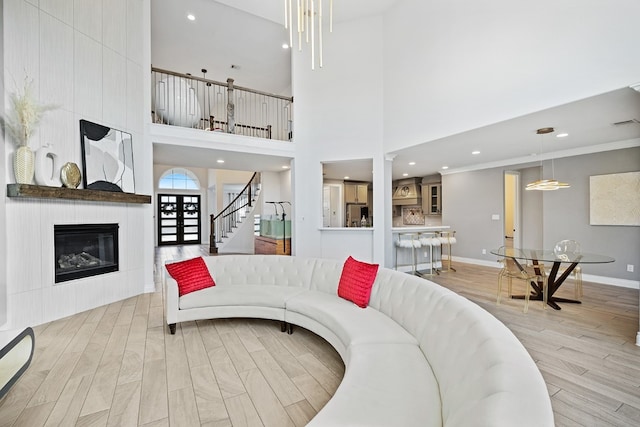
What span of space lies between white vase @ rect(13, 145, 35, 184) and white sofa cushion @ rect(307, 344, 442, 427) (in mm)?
3901

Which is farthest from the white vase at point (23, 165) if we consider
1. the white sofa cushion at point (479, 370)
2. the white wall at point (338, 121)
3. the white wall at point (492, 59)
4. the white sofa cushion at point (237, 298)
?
the white wall at point (492, 59)

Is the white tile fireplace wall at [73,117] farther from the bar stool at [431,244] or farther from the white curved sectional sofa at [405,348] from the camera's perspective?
the bar stool at [431,244]

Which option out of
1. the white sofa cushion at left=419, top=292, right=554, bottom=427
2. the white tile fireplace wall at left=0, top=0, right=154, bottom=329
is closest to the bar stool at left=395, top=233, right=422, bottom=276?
the white sofa cushion at left=419, top=292, right=554, bottom=427

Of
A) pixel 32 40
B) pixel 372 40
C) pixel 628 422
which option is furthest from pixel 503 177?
pixel 32 40

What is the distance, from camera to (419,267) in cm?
639

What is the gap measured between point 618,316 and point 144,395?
5.13m

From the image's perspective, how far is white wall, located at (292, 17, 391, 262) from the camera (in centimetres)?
570

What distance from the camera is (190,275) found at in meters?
3.21

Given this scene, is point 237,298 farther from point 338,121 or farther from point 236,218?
point 236,218

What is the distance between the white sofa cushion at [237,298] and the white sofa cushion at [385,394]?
136 cm

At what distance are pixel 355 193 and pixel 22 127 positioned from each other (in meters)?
7.73

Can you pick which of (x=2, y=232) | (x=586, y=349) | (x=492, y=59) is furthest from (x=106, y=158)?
(x=586, y=349)

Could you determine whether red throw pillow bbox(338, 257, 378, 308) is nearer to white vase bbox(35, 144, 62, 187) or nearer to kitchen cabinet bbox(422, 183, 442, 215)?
white vase bbox(35, 144, 62, 187)

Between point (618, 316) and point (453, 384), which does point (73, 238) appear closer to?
point (453, 384)
